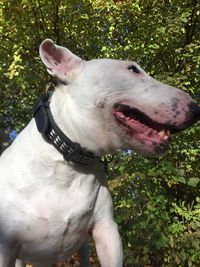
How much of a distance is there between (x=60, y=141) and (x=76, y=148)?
0.07m

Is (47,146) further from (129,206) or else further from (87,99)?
(129,206)

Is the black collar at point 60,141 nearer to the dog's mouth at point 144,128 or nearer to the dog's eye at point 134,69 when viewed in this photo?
the dog's mouth at point 144,128

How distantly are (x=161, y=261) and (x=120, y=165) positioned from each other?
4.05 ft

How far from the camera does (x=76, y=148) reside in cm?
189

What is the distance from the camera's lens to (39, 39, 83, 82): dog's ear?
199cm

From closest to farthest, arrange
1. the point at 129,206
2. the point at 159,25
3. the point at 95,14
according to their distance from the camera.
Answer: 1. the point at 129,206
2. the point at 159,25
3. the point at 95,14

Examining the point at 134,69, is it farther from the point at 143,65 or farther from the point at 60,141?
the point at 143,65

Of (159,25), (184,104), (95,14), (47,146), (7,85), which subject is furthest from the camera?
(7,85)

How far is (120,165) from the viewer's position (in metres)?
4.41

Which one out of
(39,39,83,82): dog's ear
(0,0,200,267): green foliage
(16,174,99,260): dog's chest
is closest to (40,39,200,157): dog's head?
(39,39,83,82): dog's ear

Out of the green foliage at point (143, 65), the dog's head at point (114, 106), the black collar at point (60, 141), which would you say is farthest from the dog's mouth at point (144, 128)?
the green foliage at point (143, 65)

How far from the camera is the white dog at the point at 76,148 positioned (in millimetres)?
1838

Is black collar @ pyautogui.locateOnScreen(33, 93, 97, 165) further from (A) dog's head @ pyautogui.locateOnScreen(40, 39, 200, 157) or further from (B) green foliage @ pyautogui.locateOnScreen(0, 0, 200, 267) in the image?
(B) green foliage @ pyautogui.locateOnScreen(0, 0, 200, 267)

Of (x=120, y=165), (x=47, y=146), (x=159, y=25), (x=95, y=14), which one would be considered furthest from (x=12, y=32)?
(x=47, y=146)
